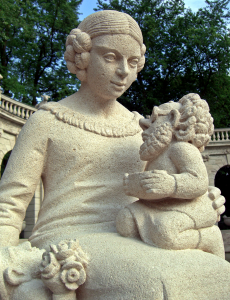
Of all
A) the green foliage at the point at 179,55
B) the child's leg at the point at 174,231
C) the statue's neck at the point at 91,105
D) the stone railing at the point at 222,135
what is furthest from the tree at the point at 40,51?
the child's leg at the point at 174,231

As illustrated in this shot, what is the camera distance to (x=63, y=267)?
191 centimetres

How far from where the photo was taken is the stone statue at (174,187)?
2.09 meters

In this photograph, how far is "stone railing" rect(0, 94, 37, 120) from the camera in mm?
13473

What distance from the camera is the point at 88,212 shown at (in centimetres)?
261

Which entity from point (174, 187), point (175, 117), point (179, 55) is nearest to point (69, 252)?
point (174, 187)

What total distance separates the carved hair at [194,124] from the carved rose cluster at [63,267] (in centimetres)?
98

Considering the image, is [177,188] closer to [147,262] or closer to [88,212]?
[147,262]

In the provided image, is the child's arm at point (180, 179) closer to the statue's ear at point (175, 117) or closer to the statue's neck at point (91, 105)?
the statue's ear at point (175, 117)

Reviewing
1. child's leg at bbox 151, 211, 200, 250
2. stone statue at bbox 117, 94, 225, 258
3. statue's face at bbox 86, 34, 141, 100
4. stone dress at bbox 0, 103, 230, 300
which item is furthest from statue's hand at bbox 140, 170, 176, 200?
statue's face at bbox 86, 34, 141, 100

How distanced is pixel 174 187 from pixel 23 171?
3.85 ft

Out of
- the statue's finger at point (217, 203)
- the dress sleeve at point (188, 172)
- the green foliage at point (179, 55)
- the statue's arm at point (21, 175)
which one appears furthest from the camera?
the green foliage at point (179, 55)

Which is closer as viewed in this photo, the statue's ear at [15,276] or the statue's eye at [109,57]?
the statue's ear at [15,276]

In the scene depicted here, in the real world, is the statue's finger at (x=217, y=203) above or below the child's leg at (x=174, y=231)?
above

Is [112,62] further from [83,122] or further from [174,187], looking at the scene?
[174,187]
